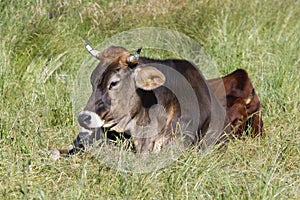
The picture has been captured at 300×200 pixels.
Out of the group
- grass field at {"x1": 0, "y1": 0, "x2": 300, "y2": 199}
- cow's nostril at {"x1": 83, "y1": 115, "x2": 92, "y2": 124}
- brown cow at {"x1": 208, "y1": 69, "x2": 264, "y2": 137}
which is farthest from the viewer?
brown cow at {"x1": 208, "y1": 69, "x2": 264, "y2": 137}

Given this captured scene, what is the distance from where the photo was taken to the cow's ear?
5.40 meters

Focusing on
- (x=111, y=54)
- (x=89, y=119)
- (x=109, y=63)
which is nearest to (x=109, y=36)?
(x=111, y=54)

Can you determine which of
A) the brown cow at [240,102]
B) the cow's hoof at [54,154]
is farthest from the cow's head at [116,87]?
the brown cow at [240,102]

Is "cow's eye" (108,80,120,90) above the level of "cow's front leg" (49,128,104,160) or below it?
above

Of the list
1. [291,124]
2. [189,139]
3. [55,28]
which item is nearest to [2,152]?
[189,139]

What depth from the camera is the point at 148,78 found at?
5410mm

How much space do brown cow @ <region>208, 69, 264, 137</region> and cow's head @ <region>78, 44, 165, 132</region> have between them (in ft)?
3.44

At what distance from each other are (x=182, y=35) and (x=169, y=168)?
3612 millimetres

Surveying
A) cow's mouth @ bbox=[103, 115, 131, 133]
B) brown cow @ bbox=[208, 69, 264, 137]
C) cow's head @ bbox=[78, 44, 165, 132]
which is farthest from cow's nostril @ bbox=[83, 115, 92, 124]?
brown cow @ bbox=[208, 69, 264, 137]

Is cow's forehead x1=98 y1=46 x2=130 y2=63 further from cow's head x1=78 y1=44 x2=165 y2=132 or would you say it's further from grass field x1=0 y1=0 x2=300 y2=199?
grass field x1=0 y1=0 x2=300 y2=199

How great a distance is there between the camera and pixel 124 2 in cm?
877

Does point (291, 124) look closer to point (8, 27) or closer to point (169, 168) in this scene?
point (169, 168)

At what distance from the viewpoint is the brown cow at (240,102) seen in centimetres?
639

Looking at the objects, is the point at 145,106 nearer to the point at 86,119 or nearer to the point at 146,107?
the point at 146,107
